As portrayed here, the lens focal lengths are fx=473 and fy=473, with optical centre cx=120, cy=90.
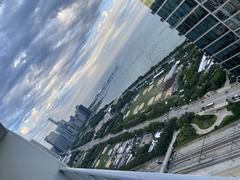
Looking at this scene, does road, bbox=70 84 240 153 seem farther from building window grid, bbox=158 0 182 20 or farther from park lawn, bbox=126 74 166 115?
park lawn, bbox=126 74 166 115

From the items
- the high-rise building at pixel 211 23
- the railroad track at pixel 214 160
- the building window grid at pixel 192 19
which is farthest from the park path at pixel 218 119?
the building window grid at pixel 192 19

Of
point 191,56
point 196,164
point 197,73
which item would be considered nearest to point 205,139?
point 196,164

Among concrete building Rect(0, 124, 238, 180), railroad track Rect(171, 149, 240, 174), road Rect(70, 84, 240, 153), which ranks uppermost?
road Rect(70, 84, 240, 153)

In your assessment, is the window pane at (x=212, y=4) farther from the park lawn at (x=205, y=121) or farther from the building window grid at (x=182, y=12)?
the park lawn at (x=205, y=121)

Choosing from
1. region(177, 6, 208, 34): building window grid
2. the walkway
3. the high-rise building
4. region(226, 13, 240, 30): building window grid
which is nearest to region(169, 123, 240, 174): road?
the walkway

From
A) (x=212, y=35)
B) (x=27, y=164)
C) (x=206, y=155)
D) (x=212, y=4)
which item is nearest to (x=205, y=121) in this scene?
(x=206, y=155)

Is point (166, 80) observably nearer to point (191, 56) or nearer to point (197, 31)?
point (191, 56)

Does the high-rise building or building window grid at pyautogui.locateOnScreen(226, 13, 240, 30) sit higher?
the high-rise building
